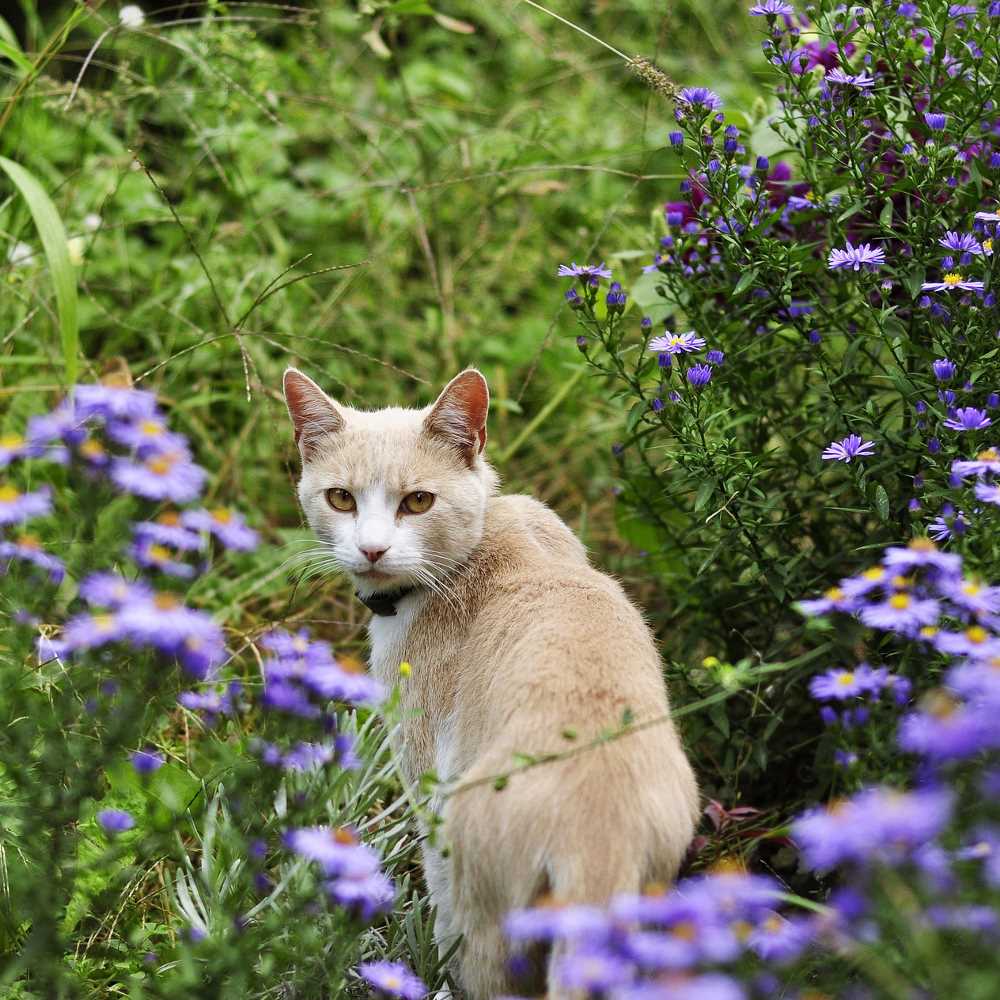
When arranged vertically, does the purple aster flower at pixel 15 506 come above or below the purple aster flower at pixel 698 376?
below

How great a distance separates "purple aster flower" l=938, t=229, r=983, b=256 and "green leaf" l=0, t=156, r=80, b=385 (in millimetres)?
1745

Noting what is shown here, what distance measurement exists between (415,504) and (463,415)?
239mm

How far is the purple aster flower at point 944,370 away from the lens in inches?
87.2

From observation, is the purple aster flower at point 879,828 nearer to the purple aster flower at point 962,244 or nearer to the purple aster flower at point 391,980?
the purple aster flower at point 391,980

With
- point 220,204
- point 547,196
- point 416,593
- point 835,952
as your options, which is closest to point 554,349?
point 547,196

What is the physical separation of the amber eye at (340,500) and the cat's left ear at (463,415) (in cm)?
23

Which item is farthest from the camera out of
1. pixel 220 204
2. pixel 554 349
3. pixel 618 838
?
pixel 220 204

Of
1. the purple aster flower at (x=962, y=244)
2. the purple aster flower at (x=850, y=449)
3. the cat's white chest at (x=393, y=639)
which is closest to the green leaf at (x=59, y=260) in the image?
the cat's white chest at (x=393, y=639)

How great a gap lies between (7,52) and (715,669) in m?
2.28

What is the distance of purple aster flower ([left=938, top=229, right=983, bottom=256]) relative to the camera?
227 centimetres

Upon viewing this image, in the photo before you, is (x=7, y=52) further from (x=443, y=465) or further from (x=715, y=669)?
(x=715, y=669)

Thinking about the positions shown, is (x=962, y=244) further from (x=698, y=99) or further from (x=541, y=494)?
(x=541, y=494)

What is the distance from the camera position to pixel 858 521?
275cm

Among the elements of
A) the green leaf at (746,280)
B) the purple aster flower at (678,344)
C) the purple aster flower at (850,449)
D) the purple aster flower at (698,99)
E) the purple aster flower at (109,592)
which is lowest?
the purple aster flower at (109,592)
